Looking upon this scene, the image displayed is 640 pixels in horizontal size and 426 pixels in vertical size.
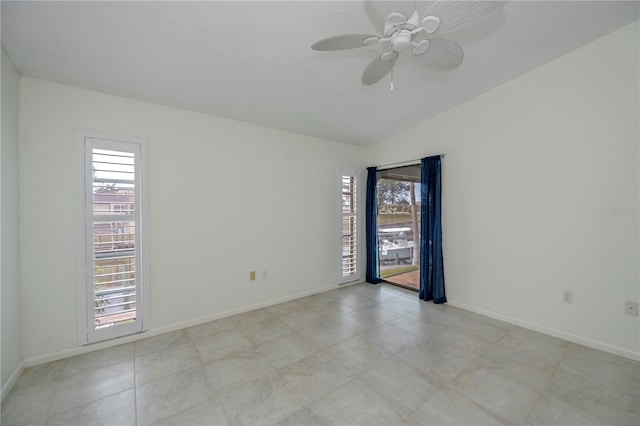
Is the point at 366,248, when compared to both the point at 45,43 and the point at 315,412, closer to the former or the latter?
the point at 315,412

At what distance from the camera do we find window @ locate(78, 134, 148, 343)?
2.35 meters

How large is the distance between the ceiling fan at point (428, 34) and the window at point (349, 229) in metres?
2.57

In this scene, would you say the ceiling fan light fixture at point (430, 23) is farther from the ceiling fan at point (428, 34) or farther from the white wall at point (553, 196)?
the white wall at point (553, 196)

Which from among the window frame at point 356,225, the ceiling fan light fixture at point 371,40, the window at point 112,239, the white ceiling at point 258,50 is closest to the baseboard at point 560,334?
the window frame at point 356,225

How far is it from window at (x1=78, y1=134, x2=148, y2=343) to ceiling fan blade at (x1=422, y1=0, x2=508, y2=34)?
269cm

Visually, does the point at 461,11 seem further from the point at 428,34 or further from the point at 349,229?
the point at 349,229

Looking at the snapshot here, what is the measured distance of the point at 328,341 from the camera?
2586 mm

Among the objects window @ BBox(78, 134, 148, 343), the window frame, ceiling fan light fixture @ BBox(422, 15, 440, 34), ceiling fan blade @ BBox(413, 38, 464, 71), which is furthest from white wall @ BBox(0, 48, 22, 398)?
the window frame

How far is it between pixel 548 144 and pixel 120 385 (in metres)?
4.41

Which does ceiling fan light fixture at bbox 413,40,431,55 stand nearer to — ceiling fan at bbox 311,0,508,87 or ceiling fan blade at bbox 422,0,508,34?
ceiling fan at bbox 311,0,508,87

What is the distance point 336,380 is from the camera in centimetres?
201

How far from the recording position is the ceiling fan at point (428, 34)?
1.22 m

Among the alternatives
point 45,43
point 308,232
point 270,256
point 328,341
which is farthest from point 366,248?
point 45,43

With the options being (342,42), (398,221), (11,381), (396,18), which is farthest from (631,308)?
(11,381)
